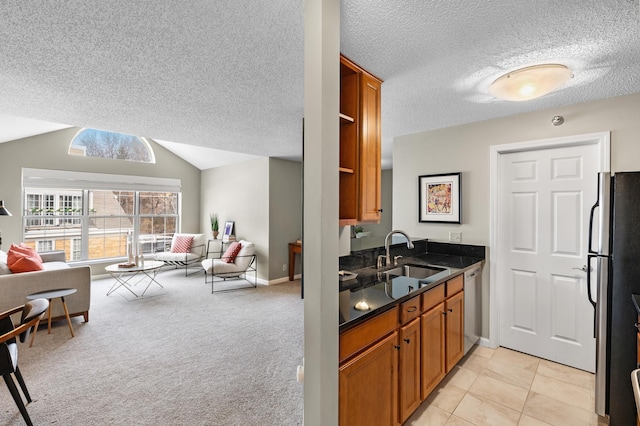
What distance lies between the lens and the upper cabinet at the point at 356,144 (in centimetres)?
191

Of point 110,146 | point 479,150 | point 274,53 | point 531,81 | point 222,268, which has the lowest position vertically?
point 222,268

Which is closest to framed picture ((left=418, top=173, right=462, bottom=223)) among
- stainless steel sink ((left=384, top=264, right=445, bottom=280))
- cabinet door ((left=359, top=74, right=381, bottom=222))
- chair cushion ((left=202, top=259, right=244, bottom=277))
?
stainless steel sink ((left=384, top=264, right=445, bottom=280))

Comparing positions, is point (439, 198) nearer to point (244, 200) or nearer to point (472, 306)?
point (472, 306)

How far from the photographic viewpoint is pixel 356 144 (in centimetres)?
191

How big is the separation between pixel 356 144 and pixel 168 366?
2.48m

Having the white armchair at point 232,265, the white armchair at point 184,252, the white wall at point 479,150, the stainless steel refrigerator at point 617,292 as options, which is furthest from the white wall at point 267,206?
the stainless steel refrigerator at point 617,292

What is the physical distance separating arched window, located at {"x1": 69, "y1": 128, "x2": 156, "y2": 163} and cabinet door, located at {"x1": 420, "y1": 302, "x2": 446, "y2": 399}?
21.6 ft

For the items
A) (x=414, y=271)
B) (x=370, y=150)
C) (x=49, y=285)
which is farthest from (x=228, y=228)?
(x=370, y=150)

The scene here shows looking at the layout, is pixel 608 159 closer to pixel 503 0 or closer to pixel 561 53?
pixel 561 53

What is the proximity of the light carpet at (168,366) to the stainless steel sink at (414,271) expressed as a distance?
1193 millimetres

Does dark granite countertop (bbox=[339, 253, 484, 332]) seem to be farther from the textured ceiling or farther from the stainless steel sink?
the textured ceiling

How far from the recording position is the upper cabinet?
191 cm

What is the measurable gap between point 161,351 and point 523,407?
10.1 feet

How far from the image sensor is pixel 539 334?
279cm
